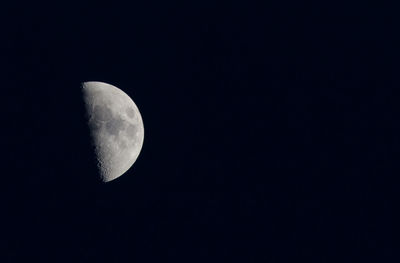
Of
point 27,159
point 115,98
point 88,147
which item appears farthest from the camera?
point 115,98

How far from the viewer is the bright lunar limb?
469 inches

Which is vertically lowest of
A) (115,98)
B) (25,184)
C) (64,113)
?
(25,184)

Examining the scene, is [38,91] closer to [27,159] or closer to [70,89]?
[70,89]

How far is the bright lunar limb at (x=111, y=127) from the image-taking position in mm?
Answer: 11922

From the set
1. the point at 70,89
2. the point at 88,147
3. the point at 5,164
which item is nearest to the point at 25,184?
the point at 5,164

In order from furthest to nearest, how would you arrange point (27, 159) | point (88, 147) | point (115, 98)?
point (115, 98) → point (88, 147) → point (27, 159)

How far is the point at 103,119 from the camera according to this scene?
12.0 m

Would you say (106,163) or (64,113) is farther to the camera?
(106,163)

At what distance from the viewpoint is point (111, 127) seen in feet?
39.6

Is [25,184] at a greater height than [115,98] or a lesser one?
lesser

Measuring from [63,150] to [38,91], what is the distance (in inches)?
55.2

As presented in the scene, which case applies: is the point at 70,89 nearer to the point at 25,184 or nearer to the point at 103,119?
the point at 103,119

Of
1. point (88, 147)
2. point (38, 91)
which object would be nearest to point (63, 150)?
point (88, 147)

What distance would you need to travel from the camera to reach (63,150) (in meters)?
11.4
